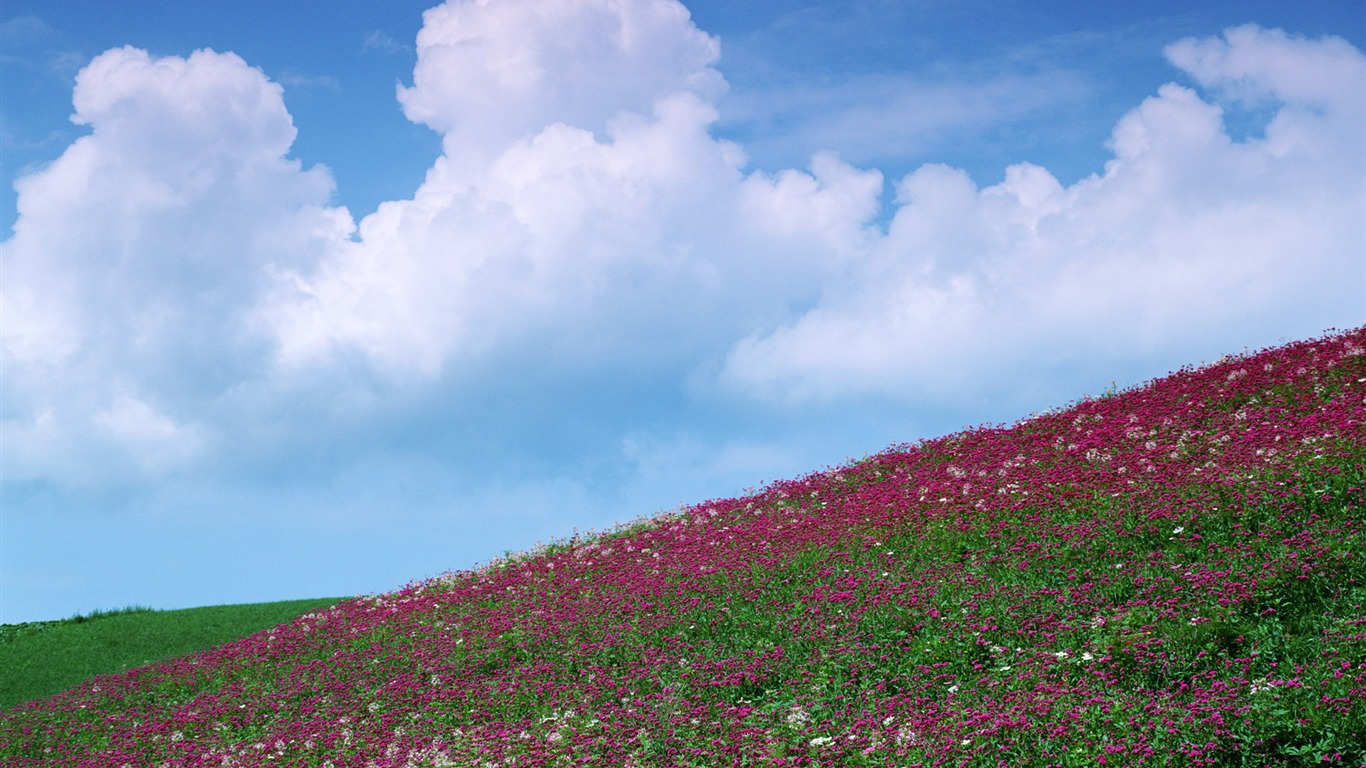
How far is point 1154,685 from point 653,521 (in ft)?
45.5

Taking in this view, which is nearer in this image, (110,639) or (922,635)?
(922,635)

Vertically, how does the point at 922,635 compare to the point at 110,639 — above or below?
below

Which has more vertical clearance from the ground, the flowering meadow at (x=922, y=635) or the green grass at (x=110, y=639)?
the green grass at (x=110, y=639)

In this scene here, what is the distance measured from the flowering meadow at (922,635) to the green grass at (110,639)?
2827mm

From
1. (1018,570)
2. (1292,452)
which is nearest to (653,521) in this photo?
(1018,570)

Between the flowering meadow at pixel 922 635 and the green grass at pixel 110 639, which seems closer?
the flowering meadow at pixel 922 635

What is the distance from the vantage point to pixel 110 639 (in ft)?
83.3

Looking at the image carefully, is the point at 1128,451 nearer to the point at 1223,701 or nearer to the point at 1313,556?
the point at 1313,556

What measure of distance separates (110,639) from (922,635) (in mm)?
21925

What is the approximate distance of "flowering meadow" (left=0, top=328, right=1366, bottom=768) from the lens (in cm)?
862

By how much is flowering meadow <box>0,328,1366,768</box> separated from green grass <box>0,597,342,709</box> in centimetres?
283

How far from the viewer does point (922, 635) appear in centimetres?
1112

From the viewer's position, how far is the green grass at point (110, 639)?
21.9 metres

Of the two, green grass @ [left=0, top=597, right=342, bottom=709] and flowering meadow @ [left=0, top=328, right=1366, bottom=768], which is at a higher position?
green grass @ [left=0, top=597, right=342, bottom=709]
